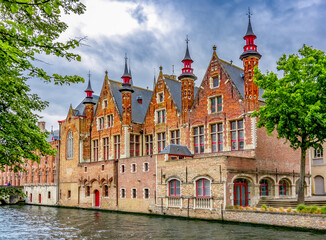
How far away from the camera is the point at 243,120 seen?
91.1 feet

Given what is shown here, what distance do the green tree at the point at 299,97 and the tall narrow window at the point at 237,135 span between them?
19.0ft

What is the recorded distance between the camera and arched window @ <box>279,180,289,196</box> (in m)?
29.5

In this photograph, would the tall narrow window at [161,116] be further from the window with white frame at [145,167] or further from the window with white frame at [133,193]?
the window with white frame at [133,193]

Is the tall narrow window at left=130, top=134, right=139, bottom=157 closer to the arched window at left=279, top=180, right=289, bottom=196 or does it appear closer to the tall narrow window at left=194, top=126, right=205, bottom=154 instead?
the tall narrow window at left=194, top=126, right=205, bottom=154

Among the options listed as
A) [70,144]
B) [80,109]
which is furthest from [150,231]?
[80,109]

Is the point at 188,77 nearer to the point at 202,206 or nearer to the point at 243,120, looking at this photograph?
the point at 243,120

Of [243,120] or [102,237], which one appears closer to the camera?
[102,237]

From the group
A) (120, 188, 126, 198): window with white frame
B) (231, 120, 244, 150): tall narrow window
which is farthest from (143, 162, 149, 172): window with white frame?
(231, 120, 244, 150): tall narrow window

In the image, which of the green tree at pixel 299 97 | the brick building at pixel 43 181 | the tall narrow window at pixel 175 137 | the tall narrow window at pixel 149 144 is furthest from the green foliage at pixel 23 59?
the brick building at pixel 43 181

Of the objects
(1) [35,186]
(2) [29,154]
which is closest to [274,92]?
(2) [29,154]

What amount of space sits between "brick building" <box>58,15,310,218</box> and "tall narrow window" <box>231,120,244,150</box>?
0.26 ft

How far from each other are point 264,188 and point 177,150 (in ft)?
24.7

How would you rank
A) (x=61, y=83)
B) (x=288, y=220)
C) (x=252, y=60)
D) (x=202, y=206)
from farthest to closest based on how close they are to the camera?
(x=252, y=60)
(x=202, y=206)
(x=288, y=220)
(x=61, y=83)

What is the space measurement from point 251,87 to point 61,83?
2122 centimetres
